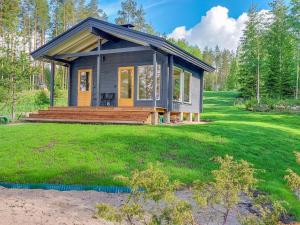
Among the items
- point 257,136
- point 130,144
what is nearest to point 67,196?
point 130,144

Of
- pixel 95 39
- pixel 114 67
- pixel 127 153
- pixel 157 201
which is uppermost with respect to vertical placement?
pixel 95 39

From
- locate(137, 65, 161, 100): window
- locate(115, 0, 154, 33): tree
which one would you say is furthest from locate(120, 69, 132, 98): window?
locate(115, 0, 154, 33): tree

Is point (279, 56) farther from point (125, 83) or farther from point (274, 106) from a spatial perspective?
point (125, 83)

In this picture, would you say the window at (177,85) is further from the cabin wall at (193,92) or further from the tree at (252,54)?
the tree at (252,54)

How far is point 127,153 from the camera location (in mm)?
7617

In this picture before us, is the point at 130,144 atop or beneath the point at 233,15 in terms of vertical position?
beneath

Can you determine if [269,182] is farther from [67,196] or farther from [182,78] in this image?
[182,78]

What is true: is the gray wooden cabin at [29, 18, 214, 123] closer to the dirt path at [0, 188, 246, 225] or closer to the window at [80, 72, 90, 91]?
the window at [80, 72, 90, 91]

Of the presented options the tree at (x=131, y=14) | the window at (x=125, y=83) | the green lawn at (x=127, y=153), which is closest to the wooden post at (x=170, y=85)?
the window at (x=125, y=83)

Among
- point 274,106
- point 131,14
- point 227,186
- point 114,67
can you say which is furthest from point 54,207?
point 131,14

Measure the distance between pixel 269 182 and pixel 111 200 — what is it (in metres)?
3.45

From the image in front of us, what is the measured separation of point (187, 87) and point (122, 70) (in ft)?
12.0

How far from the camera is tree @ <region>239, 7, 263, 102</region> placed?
113 ft

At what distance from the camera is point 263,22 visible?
120 feet
